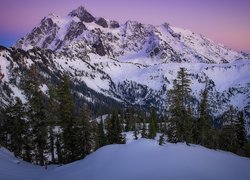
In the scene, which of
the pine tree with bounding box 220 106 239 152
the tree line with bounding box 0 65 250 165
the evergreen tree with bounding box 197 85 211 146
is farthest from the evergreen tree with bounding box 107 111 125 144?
the pine tree with bounding box 220 106 239 152

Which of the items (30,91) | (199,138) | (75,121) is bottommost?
(199,138)

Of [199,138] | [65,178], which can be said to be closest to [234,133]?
[199,138]

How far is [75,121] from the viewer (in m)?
39.3

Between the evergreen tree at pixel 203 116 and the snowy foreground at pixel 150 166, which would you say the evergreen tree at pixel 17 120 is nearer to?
the snowy foreground at pixel 150 166

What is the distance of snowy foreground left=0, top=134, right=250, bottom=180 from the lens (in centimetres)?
1817

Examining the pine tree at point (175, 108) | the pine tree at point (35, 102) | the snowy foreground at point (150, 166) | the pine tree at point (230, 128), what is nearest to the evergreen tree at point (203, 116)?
the pine tree at point (230, 128)

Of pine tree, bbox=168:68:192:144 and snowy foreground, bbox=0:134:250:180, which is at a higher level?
pine tree, bbox=168:68:192:144

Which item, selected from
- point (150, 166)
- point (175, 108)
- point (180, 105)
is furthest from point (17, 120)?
point (150, 166)

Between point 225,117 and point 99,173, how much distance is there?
137 feet

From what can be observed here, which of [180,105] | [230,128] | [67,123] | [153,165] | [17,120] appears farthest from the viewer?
[230,128]

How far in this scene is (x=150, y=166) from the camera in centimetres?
1959

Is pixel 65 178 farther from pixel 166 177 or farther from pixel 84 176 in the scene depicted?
pixel 166 177

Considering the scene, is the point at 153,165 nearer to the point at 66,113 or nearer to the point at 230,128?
the point at 66,113

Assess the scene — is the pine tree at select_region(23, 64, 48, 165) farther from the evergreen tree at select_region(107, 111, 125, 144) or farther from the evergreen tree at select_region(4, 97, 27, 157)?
the evergreen tree at select_region(107, 111, 125, 144)
